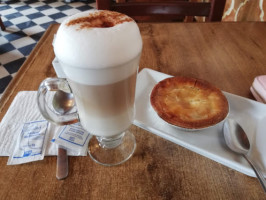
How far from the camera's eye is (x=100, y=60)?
11.5 inches

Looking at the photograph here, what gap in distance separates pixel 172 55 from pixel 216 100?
0.86 feet

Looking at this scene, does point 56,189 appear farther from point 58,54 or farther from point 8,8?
point 8,8

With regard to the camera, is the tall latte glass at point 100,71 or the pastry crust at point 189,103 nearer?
the tall latte glass at point 100,71

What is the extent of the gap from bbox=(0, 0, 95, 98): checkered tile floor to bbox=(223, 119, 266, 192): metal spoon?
1.44 meters

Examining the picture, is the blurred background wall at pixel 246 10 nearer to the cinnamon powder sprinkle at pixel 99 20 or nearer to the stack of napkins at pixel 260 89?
the stack of napkins at pixel 260 89

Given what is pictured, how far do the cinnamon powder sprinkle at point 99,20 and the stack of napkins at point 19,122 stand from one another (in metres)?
0.22

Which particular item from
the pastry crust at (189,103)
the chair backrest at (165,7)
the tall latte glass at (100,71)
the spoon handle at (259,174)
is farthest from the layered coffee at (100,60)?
the chair backrest at (165,7)

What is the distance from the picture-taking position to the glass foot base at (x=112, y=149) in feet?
1.32

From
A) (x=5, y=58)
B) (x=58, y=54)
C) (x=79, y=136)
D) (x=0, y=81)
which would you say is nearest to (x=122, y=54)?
(x=58, y=54)

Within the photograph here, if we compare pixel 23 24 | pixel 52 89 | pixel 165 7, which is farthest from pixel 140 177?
pixel 23 24

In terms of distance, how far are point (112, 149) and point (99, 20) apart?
23cm

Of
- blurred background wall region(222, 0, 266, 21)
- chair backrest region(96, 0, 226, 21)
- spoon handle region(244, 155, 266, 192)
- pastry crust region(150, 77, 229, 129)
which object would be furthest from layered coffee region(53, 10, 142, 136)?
Result: blurred background wall region(222, 0, 266, 21)

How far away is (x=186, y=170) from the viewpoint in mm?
381

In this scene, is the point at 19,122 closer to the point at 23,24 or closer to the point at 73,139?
the point at 73,139
